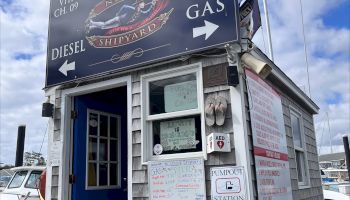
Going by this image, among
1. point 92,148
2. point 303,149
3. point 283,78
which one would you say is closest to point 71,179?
point 92,148

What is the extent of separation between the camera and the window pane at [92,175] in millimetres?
5864

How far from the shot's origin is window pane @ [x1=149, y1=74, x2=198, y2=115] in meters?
4.63

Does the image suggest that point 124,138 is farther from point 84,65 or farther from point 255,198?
point 255,198

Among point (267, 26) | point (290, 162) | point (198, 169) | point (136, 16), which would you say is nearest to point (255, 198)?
point (198, 169)

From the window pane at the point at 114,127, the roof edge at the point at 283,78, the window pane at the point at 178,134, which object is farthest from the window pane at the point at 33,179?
the roof edge at the point at 283,78

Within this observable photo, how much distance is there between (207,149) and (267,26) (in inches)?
295

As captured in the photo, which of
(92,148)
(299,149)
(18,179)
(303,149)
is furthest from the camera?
(18,179)

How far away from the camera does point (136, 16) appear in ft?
16.8

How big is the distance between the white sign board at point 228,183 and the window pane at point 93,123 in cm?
253

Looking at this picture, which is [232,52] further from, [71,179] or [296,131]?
[296,131]

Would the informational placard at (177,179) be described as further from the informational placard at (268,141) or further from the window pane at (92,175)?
the window pane at (92,175)

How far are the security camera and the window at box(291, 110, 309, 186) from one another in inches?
113

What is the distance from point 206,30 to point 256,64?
76 centimetres

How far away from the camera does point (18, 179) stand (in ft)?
35.1
